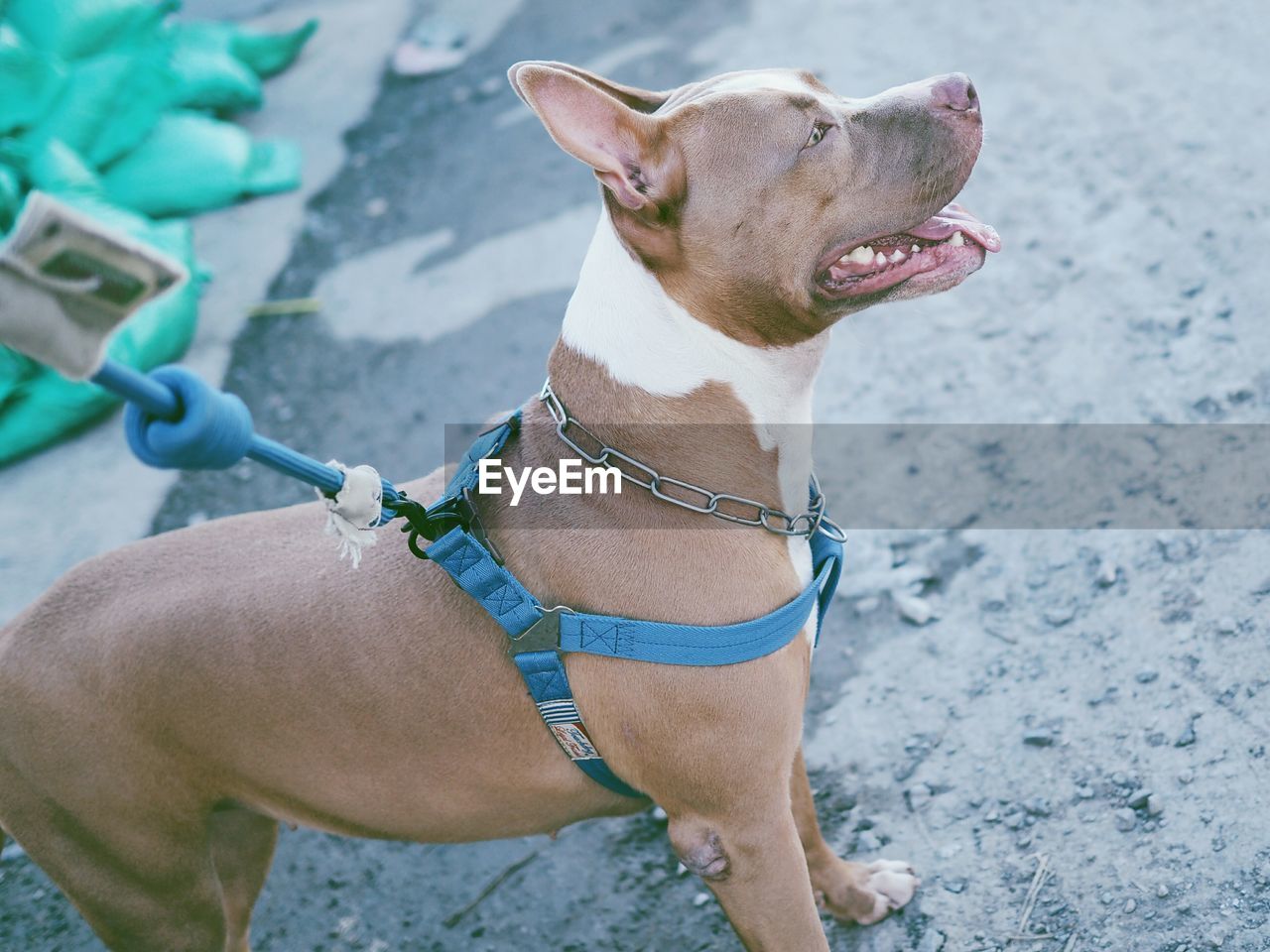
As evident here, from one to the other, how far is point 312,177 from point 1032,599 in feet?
17.0

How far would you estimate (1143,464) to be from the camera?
11.9 feet

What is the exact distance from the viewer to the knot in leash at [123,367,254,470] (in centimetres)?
Answer: 178

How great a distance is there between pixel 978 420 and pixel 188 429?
3011mm

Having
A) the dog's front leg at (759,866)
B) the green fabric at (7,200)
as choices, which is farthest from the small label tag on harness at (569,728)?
the green fabric at (7,200)

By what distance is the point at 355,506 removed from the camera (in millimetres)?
2172

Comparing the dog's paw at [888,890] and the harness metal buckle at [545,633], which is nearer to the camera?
the harness metal buckle at [545,633]

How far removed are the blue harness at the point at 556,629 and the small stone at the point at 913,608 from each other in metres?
1.16

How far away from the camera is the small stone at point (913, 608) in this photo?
11.7ft

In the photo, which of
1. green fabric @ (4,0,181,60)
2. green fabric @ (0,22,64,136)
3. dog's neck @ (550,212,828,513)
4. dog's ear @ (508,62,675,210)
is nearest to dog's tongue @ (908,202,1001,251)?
dog's neck @ (550,212,828,513)

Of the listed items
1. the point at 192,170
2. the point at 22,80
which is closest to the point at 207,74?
the point at 192,170

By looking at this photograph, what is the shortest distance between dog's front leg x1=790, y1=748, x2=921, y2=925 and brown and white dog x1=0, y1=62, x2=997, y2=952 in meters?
0.44

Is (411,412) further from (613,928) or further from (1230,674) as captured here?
(1230,674)

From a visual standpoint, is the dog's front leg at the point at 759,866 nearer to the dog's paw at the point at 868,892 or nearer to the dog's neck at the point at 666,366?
the dog's paw at the point at 868,892

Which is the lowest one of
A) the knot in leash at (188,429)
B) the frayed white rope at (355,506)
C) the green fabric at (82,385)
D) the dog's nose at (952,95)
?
the green fabric at (82,385)
